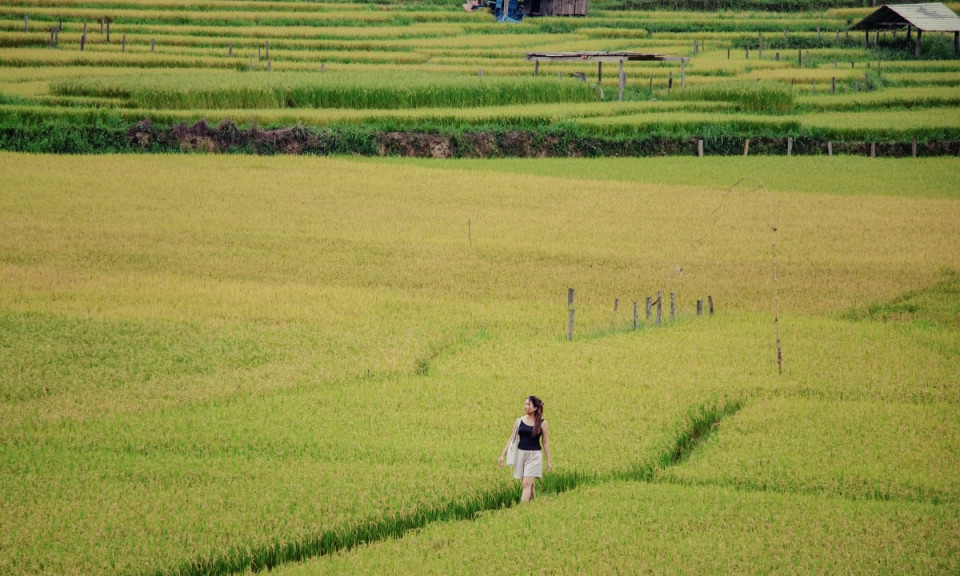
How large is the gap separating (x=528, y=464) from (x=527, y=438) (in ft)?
0.91

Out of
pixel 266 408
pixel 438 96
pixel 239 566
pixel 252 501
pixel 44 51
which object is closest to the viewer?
pixel 239 566

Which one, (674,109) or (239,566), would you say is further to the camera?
(674,109)

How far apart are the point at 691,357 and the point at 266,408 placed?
557 cm

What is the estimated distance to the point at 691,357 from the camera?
1464cm

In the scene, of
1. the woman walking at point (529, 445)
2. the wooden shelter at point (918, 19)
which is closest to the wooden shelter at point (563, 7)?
the wooden shelter at point (918, 19)

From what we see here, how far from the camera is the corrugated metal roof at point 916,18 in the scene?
168ft

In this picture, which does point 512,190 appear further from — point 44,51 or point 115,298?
point 44,51

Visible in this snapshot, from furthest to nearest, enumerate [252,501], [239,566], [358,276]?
[358,276], [252,501], [239,566]

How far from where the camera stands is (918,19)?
5197cm

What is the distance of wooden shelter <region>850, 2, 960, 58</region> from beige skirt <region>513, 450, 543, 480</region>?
1839 inches

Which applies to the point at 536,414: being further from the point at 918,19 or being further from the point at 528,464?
the point at 918,19

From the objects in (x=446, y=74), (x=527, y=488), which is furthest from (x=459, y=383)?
(x=446, y=74)

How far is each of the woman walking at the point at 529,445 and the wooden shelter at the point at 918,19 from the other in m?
46.7

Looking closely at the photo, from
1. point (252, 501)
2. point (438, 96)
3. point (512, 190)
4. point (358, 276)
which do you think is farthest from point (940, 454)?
point (438, 96)
